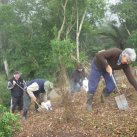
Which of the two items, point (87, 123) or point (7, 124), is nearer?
point (7, 124)

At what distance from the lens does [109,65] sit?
891 cm

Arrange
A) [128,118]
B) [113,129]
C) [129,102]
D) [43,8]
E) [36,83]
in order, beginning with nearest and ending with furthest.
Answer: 1. [113,129]
2. [128,118]
3. [129,102]
4. [36,83]
5. [43,8]

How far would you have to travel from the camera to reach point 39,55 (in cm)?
2806

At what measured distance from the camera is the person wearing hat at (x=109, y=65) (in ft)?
27.9

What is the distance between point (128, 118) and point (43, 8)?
2016cm

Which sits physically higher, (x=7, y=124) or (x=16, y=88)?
(x=7, y=124)

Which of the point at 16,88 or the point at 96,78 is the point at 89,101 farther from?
the point at 16,88

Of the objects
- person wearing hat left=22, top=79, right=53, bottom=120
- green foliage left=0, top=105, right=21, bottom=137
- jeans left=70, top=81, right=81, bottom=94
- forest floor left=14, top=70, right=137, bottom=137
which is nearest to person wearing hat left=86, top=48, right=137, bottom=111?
forest floor left=14, top=70, right=137, bottom=137

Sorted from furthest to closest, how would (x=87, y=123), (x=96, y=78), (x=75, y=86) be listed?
(x=75, y=86), (x=96, y=78), (x=87, y=123)

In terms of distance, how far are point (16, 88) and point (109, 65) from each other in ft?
20.3

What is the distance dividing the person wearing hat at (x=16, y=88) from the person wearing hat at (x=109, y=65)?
5210 millimetres

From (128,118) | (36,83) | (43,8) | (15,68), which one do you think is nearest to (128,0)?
(43,8)

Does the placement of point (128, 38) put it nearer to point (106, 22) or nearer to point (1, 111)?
point (106, 22)

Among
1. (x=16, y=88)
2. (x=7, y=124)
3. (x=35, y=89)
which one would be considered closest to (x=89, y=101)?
(x=35, y=89)
